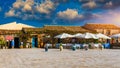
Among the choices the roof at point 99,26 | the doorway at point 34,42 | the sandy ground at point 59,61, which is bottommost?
the sandy ground at point 59,61

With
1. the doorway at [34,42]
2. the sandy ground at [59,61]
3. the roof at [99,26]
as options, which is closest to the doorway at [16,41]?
the doorway at [34,42]

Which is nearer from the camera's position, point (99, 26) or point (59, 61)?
point (59, 61)

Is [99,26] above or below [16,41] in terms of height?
above

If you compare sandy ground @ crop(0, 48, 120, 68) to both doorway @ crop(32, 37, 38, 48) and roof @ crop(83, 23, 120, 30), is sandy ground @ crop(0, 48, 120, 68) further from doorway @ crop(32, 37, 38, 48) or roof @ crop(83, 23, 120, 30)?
roof @ crop(83, 23, 120, 30)

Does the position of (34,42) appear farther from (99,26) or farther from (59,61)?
(59,61)

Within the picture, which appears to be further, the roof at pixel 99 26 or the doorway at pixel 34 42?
the roof at pixel 99 26

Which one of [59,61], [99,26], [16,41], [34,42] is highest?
[99,26]

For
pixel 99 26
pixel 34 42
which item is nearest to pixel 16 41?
pixel 34 42

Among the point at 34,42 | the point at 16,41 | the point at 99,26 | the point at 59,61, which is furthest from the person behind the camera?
the point at 99,26

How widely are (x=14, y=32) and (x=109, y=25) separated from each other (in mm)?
22290

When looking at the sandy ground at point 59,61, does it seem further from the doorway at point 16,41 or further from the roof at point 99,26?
the roof at point 99,26

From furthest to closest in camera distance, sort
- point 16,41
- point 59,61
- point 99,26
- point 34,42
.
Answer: point 99,26 < point 34,42 < point 16,41 < point 59,61

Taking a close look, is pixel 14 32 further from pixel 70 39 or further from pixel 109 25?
pixel 109 25

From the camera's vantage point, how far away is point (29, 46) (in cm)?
3925
